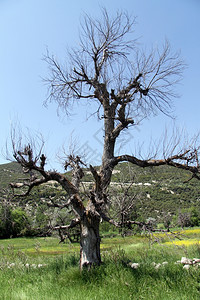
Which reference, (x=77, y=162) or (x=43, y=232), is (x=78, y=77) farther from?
(x=43, y=232)

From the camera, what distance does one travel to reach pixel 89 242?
5.89 metres

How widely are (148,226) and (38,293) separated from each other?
3.04 metres

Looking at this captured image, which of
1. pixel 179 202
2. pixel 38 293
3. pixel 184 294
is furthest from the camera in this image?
pixel 179 202

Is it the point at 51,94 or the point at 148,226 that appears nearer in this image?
the point at 148,226

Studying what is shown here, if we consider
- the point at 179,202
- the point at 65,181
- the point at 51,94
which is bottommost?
the point at 179,202

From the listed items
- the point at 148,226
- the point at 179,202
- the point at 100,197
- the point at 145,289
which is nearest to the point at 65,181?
the point at 100,197

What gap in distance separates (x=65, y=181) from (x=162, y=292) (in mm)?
3481

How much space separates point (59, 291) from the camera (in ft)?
15.1

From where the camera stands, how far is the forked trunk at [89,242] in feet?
19.0

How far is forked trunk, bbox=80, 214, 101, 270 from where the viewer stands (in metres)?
5.79

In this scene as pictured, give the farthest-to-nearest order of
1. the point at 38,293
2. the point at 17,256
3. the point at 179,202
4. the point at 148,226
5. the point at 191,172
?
the point at 179,202 → the point at 17,256 → the point at 191,172 → the point at 148,226 → the point at 38,293

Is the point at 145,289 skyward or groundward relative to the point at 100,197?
groundward

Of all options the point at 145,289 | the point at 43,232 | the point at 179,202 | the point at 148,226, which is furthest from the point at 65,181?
the point at 179,202

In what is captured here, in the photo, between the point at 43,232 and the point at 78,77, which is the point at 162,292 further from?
the point at 78,77
